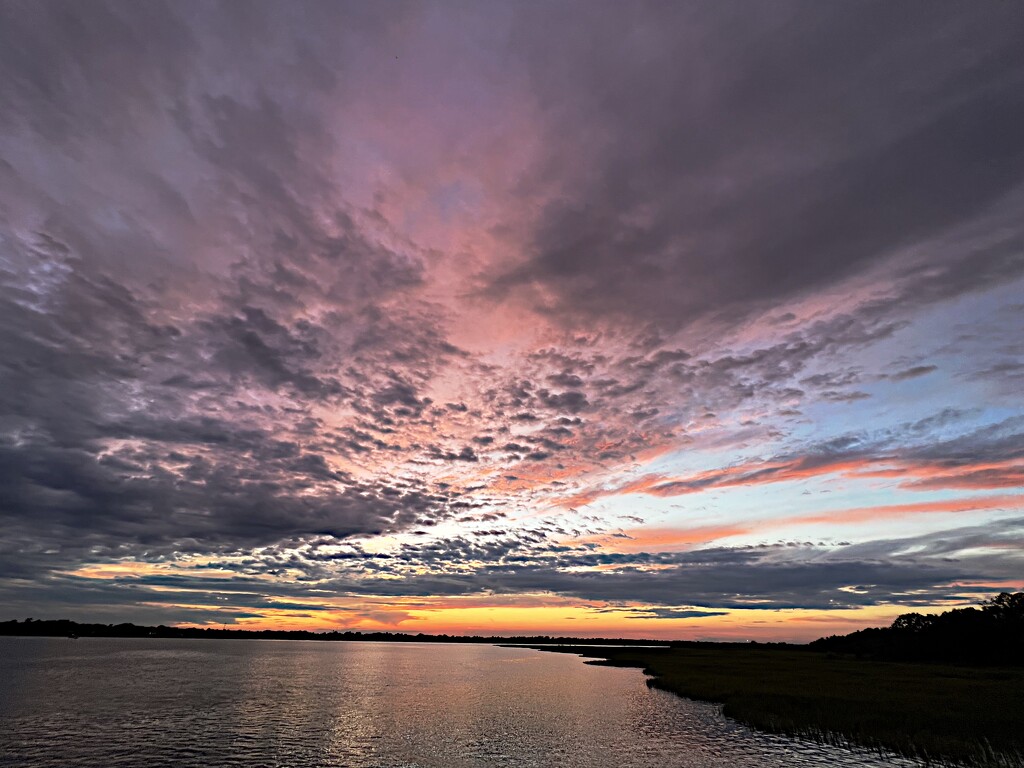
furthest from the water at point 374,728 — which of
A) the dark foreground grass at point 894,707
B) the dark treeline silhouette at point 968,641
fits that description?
the dark treeline silhouette at point 968,641

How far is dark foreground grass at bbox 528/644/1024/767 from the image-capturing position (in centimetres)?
3609

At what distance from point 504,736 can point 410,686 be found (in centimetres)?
4611

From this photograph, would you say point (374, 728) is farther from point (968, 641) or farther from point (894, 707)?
point (968, 641)

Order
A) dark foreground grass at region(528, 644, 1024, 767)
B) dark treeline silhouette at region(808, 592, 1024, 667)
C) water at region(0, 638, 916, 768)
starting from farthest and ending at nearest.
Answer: dark treeline silhouette at region(808, 592, 1024, 667)
water at region(0, 638, 916, 768)
dark foreground grass at region(528, 644, 1024, 767)

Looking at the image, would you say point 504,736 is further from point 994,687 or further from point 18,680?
point 18,680

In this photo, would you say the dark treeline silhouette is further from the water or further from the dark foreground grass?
the water

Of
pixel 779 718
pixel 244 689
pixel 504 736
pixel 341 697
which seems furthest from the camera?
pixel 244 689

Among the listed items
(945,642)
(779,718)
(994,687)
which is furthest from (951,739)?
(945,642)

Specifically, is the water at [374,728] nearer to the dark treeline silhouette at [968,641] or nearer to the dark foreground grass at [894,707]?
the dark foreground grass at [894,707]

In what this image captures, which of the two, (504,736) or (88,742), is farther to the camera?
(504,736)

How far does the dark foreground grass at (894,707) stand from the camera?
36.1 m

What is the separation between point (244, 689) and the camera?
249ft

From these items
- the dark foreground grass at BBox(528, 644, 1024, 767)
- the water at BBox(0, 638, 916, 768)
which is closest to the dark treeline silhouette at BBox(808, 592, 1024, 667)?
the dark foreground grass at BBox(528, 644, 1024, 767)

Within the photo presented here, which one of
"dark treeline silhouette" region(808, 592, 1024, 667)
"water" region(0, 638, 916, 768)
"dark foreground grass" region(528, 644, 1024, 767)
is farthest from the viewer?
"dark treeline silhouette" region(808, 592, 1024, 667)
